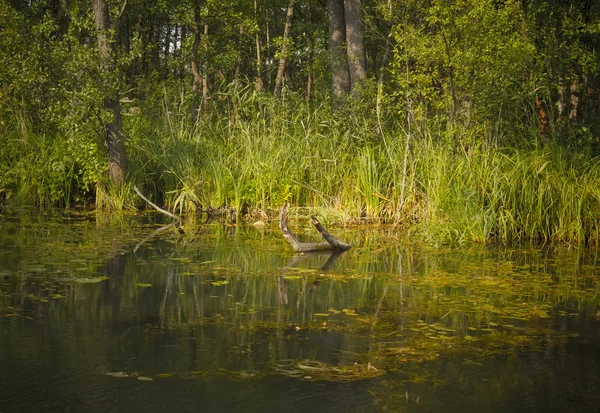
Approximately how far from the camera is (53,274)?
7.14 m

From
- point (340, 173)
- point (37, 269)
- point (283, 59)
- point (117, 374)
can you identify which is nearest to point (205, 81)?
point (283, 59)

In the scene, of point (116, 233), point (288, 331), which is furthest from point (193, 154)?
point (288, 331)

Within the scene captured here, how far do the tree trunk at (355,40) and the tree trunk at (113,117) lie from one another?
5110 mm

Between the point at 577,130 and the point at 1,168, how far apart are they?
8.33 m

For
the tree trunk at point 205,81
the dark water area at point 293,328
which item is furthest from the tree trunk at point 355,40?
the dark water area at point 293,328

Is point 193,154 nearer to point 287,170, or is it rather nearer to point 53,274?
point 287,170

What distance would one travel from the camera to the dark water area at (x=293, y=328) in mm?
A: 4277

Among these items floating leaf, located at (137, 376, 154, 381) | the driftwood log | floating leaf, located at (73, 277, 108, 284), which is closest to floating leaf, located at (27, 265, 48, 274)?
floating leaf, located at (73, 277, 108, 284)

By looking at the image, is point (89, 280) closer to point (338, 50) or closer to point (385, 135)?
point (385, 135)

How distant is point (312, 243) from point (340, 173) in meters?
2.83

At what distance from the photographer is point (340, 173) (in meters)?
11.4

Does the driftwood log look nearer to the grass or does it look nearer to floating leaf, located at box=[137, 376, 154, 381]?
the grass

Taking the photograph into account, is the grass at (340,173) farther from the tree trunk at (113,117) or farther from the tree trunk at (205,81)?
the tree trunk at (205,81)

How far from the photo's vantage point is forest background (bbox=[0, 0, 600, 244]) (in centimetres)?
974
